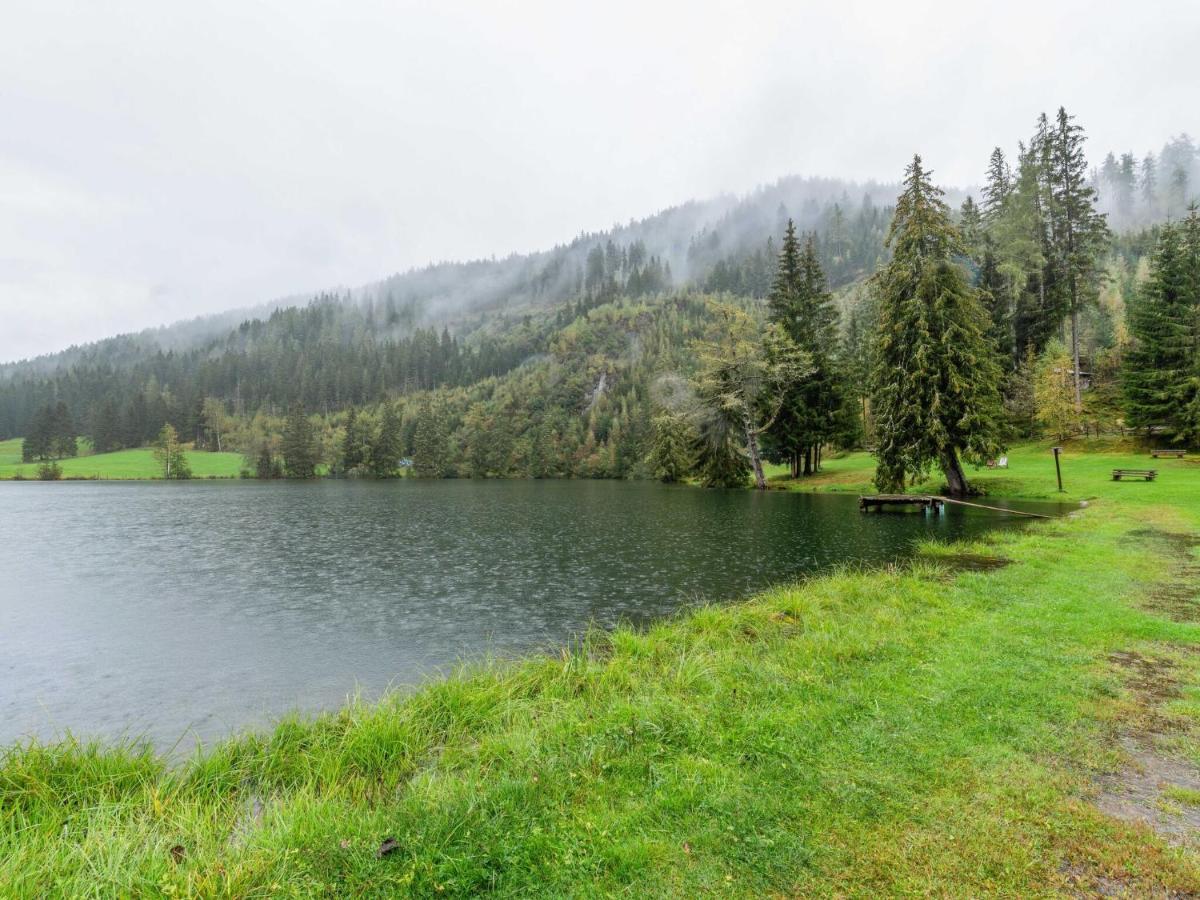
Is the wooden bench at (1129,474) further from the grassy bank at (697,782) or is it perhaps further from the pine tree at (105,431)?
the pine tree at (105,431)

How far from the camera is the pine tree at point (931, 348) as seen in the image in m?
36.2

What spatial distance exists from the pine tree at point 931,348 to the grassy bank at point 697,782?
27.4m

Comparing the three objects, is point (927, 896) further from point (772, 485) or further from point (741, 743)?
point (772, 485)

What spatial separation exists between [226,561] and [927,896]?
30.6 m

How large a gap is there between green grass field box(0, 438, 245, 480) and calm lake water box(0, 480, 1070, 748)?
104m

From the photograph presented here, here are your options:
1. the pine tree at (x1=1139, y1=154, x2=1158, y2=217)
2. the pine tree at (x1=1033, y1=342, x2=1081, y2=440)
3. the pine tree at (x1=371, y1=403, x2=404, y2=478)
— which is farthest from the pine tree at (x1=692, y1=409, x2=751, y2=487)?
the pine tree at (x1=1139, y1=154, x2=1158, y2=217)

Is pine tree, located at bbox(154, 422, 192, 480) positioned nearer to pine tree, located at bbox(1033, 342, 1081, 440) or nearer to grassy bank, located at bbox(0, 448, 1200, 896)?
grassy bank, located at bbox(0, 448, 1200, 896)

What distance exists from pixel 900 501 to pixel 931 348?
10.5 m

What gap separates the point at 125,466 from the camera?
133875mm

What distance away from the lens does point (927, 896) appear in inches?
168

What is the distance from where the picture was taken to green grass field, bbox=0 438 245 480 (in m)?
128

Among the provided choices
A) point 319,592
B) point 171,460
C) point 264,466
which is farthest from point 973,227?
point 171,460

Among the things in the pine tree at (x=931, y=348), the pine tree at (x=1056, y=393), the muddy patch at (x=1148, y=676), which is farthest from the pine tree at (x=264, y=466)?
the muddy patch at (x=1148, y=676)

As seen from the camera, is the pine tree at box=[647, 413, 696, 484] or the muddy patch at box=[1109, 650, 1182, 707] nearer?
the muddy patch at box=[1109, 650, 1182, 707]
